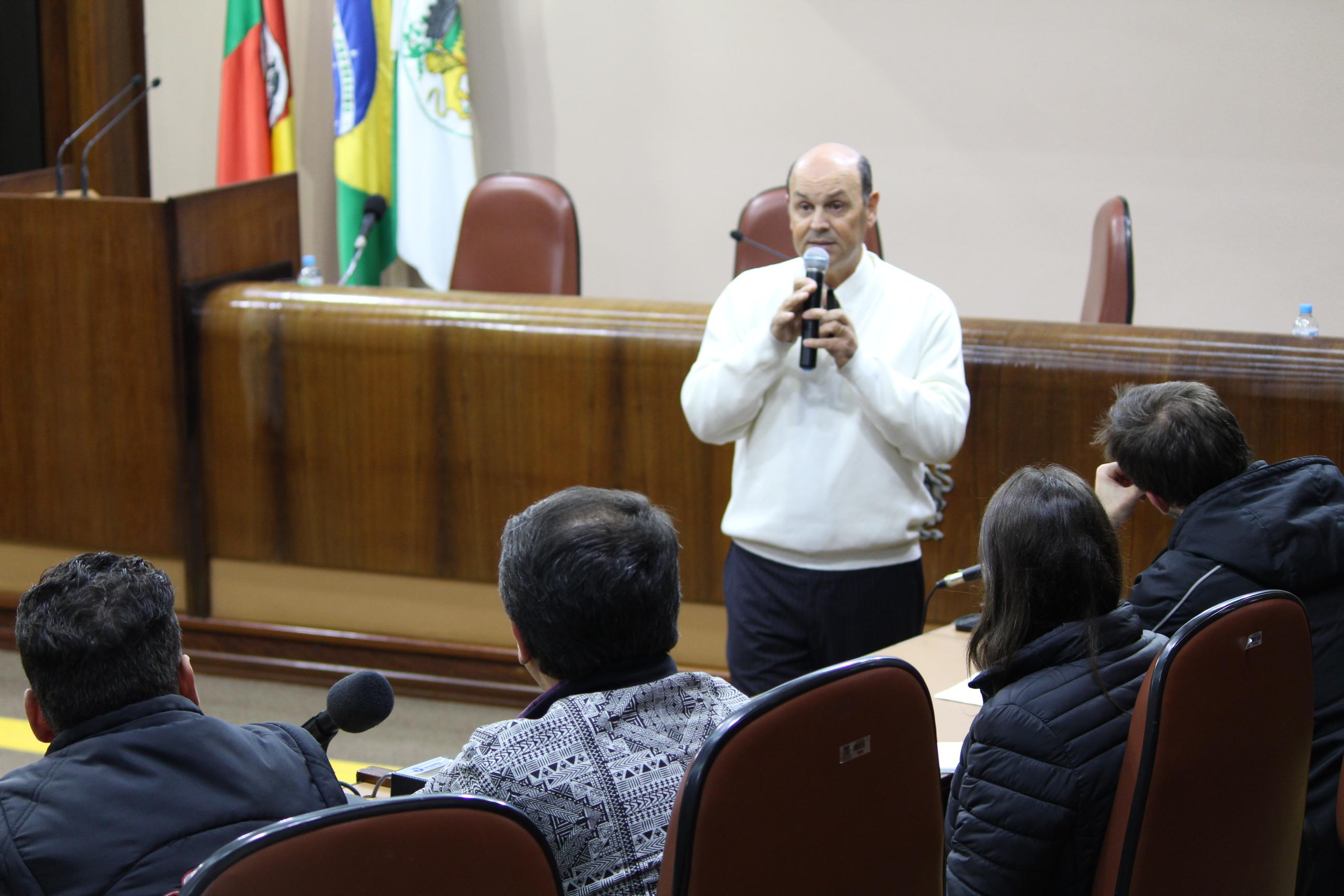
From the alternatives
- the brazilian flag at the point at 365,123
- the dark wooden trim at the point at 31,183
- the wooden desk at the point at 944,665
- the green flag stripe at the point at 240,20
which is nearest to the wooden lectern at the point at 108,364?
the dark wooden trim at the point at 31,183

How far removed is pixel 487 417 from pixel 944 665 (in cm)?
162

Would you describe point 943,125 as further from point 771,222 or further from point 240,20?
point 240,20

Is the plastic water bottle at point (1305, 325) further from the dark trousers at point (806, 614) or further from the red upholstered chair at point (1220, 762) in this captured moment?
the red upholstered chair at point (1220, 762)

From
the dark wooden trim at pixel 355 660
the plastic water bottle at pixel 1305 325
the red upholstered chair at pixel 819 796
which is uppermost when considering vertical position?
the plastic water bottle at pixel 1305 325

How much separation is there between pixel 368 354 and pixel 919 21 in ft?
8.78

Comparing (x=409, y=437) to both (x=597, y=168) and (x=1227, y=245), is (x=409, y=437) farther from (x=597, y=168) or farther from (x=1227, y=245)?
(x=1227, y=245)

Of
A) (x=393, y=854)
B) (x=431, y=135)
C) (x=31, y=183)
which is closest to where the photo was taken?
(x=393, y=854)

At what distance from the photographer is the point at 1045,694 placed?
153 cm

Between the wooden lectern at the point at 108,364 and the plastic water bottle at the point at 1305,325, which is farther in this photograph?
the wooden lectern at the point at 108,364

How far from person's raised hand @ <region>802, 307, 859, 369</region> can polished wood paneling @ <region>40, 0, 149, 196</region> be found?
4.54 meters

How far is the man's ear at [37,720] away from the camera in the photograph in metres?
1.41

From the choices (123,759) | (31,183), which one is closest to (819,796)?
(123,759)

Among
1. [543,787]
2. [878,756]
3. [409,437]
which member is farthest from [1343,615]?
[409,437]

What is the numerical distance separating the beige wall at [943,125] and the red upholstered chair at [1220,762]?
3.61 metres
